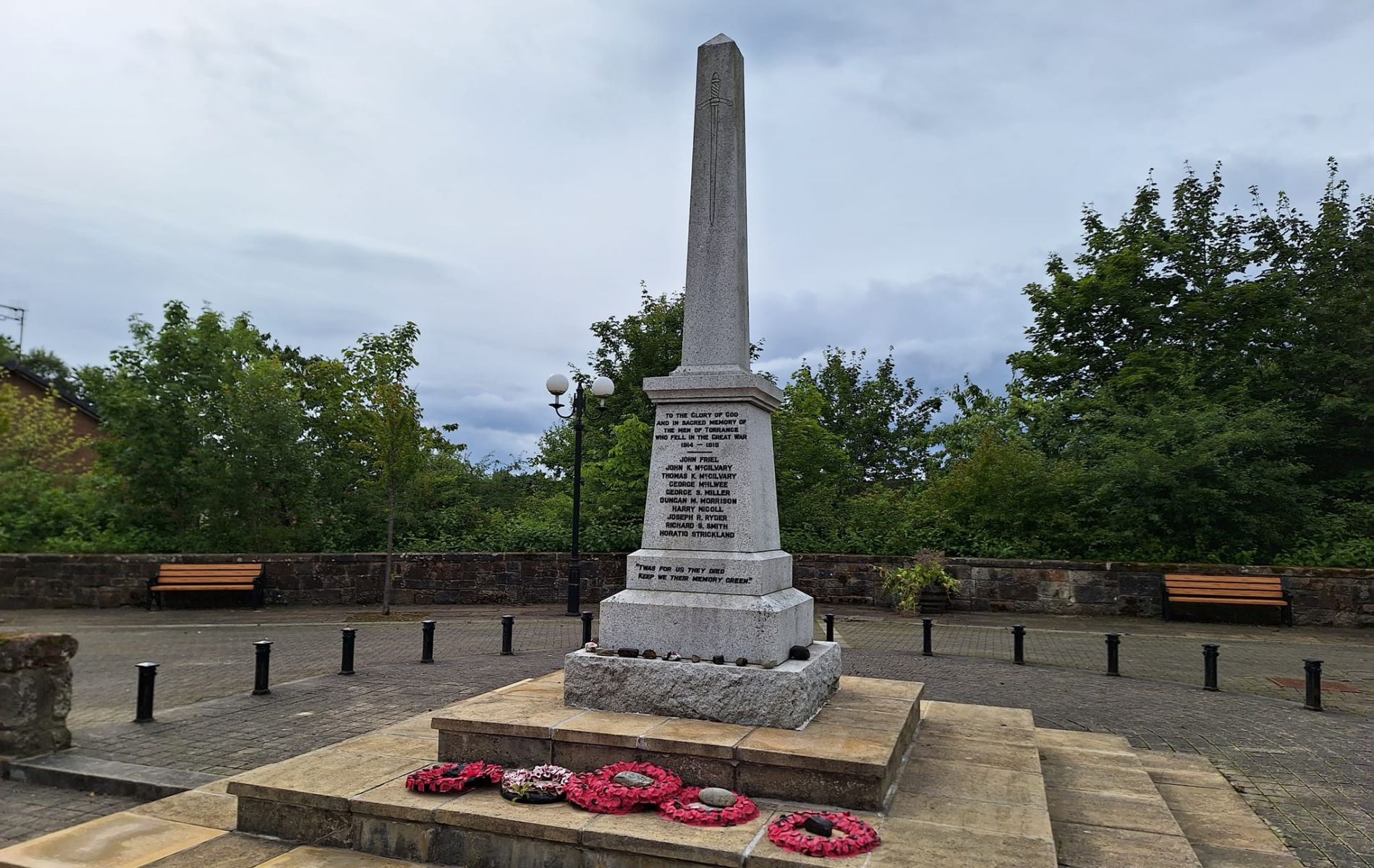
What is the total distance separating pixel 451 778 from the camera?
4.75 meters

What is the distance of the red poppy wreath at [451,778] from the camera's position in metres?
4.69

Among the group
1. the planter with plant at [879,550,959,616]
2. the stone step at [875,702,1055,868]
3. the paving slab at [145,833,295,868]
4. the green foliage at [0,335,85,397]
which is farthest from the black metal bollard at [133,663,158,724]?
the green foliage at [0,335,85,397]

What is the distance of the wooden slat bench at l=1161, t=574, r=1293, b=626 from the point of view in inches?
616

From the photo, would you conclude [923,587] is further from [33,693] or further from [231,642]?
[33,693]

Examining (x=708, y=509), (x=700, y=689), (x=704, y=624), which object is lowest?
(x=700, y=689)

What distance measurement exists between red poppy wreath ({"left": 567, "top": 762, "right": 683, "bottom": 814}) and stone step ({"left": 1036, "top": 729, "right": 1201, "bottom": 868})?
2.06 metres

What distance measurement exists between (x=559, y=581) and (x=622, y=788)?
1455 centimetres

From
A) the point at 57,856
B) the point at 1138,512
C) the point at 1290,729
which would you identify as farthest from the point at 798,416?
the point at 57,856

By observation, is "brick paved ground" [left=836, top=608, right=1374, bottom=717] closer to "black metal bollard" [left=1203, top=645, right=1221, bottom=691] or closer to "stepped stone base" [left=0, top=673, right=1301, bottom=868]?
"black metal bollard" [left=1203, top=645, right=1221, bottom=691]

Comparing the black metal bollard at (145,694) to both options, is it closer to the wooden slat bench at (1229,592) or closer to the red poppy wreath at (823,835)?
the red poppy wreath at (823,835)

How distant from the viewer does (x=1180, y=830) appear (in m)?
4.70

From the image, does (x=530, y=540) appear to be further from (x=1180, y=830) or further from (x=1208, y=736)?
(x=1180, y=830)

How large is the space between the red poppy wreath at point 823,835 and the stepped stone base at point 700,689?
3.30 ft

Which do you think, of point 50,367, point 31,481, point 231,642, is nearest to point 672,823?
point 231,642
